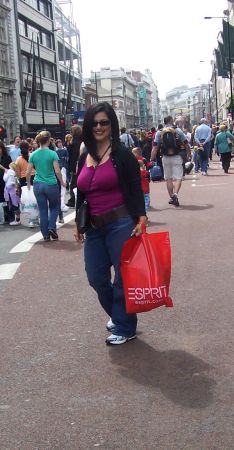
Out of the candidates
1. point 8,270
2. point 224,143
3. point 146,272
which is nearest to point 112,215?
point 146,272

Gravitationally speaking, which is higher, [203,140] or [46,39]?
[46,39]

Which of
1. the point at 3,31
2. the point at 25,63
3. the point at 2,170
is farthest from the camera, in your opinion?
the point at 25,63

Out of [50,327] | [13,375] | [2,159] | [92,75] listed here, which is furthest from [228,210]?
[92,75]

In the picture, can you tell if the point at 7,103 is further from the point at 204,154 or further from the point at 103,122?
the point at 103,122

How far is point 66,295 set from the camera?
6.11 metres

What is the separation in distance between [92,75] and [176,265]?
6575 inches

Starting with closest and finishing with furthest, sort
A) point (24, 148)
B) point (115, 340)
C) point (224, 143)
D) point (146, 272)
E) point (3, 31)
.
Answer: point (146, 272) → point (115, 340) → point (24, 148) → point (224, 143) → point (3, 31)

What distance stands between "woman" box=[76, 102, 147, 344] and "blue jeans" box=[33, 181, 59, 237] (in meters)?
5.06

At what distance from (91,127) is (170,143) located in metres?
8.15

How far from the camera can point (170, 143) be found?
12.3 meters

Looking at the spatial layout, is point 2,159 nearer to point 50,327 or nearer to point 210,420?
point 50,327

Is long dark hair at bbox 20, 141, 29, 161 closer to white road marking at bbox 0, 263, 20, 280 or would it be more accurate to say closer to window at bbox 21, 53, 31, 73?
white road marking at bbox 0, 263, 20, 280

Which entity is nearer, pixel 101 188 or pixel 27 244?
pixel 101 188

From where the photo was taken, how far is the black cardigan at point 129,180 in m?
4.28
